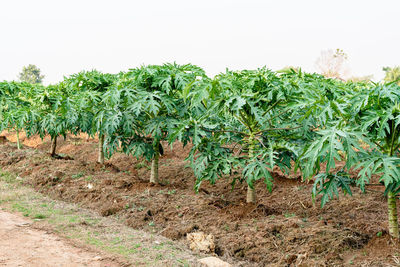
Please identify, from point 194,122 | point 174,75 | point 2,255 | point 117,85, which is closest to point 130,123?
point 117,85

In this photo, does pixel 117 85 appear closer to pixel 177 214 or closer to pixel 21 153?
pixel 177 214

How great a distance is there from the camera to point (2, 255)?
13.1 feet

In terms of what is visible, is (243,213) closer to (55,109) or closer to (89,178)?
(89,178)

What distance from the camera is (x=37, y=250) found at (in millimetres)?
4148

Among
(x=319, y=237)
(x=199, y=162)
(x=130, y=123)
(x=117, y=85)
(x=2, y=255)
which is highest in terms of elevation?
(x=117, y=85)

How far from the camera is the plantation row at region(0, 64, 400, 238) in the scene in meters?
3.26

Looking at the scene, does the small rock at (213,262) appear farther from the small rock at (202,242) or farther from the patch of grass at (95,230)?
the small rock at (202,242)

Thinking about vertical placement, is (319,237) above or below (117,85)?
below

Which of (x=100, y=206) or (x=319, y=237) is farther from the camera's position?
(x=100, y=206)

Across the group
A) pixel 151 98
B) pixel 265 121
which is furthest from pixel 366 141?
pixel 151 98

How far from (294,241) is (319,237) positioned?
29 centimetres

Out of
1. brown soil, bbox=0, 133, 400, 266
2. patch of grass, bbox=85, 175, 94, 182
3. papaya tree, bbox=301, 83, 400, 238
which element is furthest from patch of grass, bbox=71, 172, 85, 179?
papaya tree, bbox=301, 83, 400, 238

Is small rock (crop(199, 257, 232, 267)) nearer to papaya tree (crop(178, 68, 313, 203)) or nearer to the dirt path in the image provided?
the dirt path

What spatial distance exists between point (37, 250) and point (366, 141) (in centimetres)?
376
